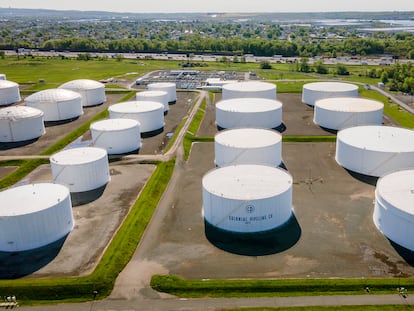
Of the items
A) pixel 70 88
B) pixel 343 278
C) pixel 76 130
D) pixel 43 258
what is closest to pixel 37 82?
pixel 70 88

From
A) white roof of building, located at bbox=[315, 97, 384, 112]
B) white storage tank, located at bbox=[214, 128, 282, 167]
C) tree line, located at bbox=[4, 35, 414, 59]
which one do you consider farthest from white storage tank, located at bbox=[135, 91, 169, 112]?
tree line, located at bbox=[4, 35, 414, 59]

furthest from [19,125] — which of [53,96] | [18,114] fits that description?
[53,96]

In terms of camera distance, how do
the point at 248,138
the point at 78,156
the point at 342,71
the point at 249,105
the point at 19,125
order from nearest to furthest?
the point at 78,156 < the point at 248,138 < the point at 19,125 < the point at 249,105 < the point at 342,71

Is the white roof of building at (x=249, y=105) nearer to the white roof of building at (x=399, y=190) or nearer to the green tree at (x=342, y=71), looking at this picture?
the white roof of building at (x=399, y=190)

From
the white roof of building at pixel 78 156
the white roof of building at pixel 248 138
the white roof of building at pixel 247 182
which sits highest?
the white roof of building at pixel 248 138

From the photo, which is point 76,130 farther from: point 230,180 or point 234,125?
point 230,180

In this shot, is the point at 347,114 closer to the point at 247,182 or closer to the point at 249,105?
the point at 249,105

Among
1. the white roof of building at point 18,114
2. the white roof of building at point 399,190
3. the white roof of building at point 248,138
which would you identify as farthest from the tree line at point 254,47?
the white roof of building at point 399,190
